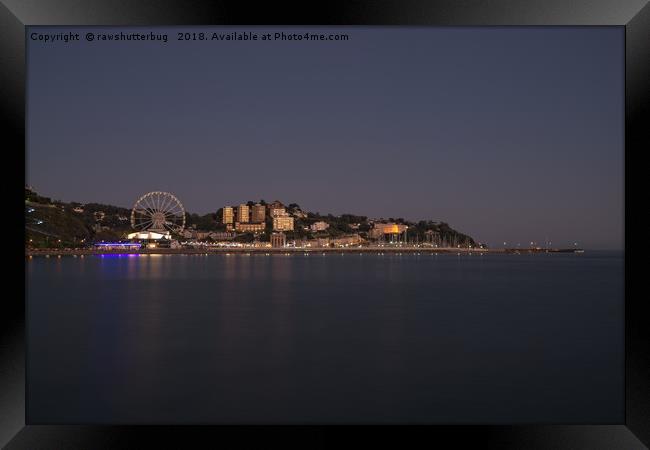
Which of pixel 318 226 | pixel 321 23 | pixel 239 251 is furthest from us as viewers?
pixel 318 226

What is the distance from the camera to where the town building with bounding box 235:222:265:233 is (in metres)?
107

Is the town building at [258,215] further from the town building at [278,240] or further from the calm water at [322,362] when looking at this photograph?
the calm water at [322,362]

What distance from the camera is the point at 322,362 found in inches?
303

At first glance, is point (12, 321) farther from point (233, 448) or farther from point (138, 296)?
point (138, 296)

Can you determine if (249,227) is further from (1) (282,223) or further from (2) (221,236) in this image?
(1) (282,223)

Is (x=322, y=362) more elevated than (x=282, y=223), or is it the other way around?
(x=282, y=223)

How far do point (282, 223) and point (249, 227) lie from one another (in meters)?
6.56

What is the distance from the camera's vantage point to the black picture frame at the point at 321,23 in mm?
3504

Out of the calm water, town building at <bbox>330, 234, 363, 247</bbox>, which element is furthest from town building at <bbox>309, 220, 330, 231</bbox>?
the calm water

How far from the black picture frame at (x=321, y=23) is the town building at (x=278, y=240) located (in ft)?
339

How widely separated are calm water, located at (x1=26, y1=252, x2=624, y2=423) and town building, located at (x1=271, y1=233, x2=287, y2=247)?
90080mm

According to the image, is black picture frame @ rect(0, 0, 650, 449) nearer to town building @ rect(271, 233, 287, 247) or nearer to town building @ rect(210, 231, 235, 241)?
town building @ rect(210, 231, 235, 241)

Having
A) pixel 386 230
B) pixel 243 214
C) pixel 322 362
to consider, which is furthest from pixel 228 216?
pixel 322 362

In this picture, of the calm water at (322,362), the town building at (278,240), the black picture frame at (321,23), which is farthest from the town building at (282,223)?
the black picture frame at (321,23)
